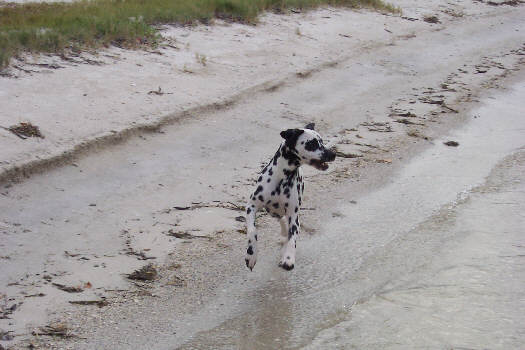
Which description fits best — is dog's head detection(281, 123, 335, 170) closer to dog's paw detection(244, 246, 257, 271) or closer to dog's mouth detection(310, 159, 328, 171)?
dog's mouth detection(310, 159, 328, 171)

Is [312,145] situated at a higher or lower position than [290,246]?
higher

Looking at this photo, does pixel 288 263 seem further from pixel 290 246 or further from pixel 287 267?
pixel 290 246

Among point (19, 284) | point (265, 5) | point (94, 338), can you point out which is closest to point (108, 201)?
point (19, 284)

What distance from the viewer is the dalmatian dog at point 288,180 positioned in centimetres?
786

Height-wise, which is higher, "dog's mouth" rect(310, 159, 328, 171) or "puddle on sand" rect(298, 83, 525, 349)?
"dog's mouth" rect(310, 159, 328, 171)

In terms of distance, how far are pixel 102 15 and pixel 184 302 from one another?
30.8 ft

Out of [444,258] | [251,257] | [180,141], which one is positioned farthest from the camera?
[180,141]

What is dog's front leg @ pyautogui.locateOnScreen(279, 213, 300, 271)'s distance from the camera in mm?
7754

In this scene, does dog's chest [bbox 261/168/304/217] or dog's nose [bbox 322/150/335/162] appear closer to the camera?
dog's nose [bbox 322/150/335/162]

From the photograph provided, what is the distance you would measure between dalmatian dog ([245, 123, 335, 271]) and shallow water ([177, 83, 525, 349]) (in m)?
0.54

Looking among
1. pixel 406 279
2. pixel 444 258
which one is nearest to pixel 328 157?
pixel 406 279

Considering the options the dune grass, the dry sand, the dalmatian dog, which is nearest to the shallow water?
the dry sand

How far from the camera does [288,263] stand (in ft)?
25.4

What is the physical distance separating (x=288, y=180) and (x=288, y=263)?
0.84 metres
